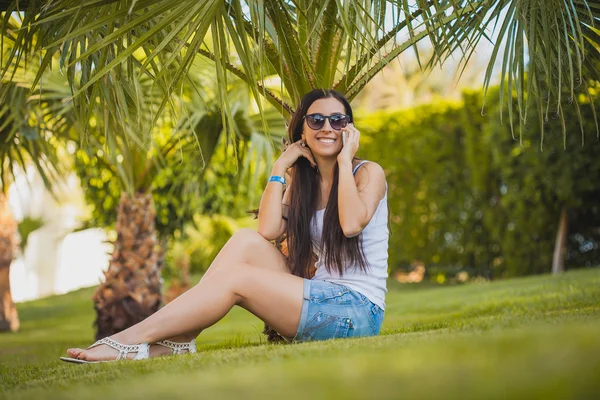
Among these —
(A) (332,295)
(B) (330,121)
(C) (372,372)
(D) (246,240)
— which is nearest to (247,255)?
(D) (246,240)

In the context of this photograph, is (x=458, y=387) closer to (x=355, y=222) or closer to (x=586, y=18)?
(x=355, y=222)

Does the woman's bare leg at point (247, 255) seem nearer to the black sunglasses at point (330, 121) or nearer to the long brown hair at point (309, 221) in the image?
the long brown hair at point (309, 221)

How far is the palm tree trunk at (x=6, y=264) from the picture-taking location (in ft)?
28.7

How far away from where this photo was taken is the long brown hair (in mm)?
3498

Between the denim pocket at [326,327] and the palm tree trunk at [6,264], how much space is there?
21.0ft

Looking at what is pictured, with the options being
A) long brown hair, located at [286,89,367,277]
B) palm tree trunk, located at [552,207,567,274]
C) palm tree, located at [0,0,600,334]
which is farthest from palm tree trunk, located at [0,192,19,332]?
palm tree trunk, located at [552,207,567,274]

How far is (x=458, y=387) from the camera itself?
5.17 ft

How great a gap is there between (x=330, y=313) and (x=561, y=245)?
6106 mm

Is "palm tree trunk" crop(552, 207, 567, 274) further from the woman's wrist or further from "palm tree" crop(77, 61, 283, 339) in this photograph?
the woman's wrist

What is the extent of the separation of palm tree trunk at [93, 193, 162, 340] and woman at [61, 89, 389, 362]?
279 centimetres

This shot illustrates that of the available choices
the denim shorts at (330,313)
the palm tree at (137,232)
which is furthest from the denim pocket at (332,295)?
the palm tree at (137,232)

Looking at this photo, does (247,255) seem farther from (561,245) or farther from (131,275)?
(561,245)

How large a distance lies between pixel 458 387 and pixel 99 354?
207 centimetres

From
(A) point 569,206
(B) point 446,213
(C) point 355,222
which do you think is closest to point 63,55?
(C) point 355,222
